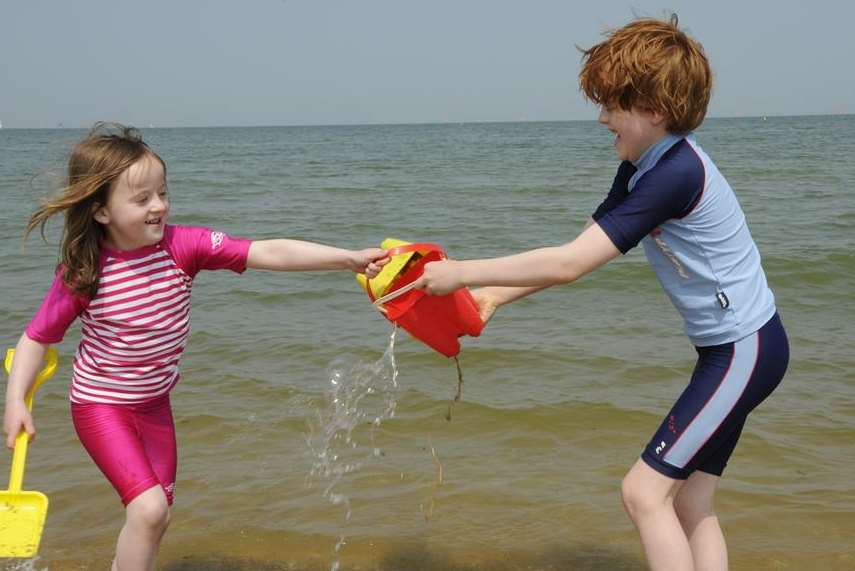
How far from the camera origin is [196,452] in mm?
4574

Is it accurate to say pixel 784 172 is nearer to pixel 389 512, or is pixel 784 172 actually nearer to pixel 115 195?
pixel 389 512

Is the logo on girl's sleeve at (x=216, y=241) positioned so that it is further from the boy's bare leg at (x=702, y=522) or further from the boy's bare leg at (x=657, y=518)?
the boy's bare leg at (x=702, y=522)

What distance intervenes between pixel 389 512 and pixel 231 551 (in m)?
0.68

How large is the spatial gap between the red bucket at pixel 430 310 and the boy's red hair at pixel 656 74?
788 mm

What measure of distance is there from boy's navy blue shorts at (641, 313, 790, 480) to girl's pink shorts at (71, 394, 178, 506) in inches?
57.0

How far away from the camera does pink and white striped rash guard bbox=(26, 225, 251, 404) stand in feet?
9.05

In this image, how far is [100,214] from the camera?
278cm

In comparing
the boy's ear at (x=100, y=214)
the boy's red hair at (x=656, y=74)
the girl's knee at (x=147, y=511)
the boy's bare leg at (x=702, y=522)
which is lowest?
the girl's knee at (x=147, y=511)

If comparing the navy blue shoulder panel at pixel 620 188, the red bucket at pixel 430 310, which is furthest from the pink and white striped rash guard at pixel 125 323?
the navy blue shoulder panel at pixel 620 188

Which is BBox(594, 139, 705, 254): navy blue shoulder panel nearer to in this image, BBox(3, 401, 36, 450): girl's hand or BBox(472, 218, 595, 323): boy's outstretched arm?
BBox(472, 218, 595, 323): boy's outstretched arm

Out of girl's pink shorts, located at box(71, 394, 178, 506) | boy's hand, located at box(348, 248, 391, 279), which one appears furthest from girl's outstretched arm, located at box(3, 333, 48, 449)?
boy's hand, located at box(348, 248, 391, 279)

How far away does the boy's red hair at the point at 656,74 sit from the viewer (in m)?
2.38

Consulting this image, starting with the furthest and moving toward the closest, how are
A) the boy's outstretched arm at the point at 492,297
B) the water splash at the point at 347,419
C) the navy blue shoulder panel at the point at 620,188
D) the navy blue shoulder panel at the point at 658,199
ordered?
the water splash at the point at 347,419 < the boy's outstretched arm at the point at 492,297 < the navy blue shoulder panel at the point at 620,188 < the navy blue shoulder panel at the point at 658,199

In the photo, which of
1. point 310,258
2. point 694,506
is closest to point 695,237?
point 694,506
